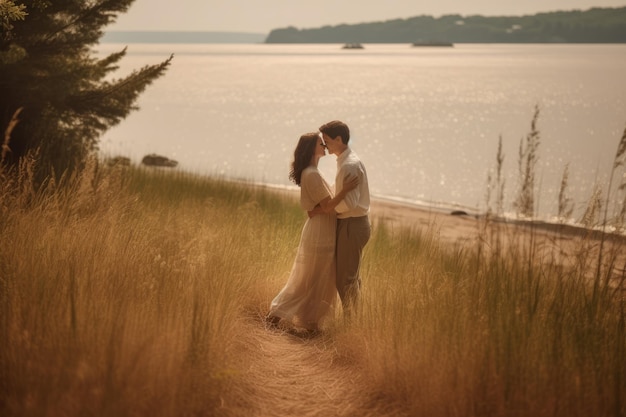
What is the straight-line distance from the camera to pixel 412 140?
46.8 meters

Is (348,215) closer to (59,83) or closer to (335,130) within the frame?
(335,130)

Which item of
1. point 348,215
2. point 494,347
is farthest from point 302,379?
point 348,215

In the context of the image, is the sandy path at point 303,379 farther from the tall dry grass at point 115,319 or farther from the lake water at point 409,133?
the lake water at point 409,133

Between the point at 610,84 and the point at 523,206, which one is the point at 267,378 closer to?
the point at 523,206

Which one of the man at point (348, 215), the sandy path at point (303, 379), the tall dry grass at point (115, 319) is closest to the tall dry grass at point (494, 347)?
the sandy path at point (303, 379)

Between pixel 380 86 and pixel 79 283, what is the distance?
107m

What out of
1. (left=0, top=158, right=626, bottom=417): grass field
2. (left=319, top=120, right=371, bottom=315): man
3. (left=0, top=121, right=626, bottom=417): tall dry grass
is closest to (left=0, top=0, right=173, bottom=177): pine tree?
(left=0, top=121, right=626, bottom=417): tall dry grass

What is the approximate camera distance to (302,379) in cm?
563

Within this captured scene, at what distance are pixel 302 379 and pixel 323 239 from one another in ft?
5.52

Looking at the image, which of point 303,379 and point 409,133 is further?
point 409,133

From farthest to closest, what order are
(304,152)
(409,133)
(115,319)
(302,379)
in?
(409,133) < (304,152) < (302,379) < (115,319)

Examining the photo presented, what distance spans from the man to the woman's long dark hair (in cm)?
11

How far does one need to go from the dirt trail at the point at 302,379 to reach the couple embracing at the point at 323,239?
32 cm

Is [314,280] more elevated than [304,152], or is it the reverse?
[304,152]
